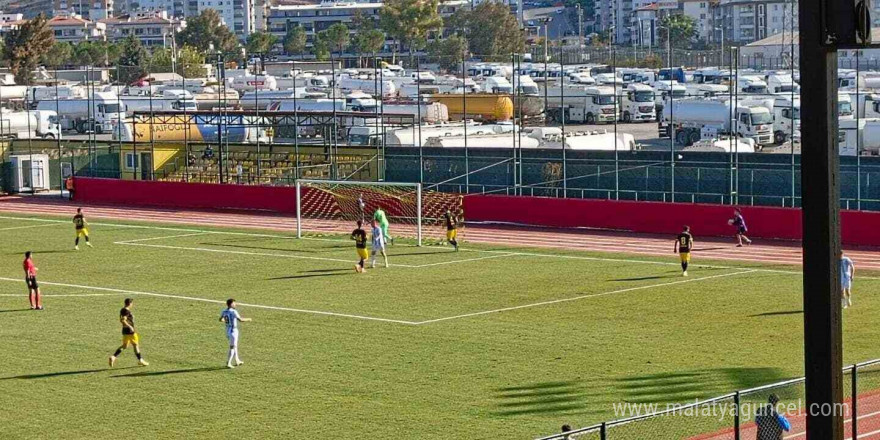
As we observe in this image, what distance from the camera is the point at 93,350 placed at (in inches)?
1076

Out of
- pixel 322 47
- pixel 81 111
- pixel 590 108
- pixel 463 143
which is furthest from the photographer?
pixel 322 47

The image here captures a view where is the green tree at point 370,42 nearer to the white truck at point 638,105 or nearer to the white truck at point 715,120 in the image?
the white truck at point 638,105

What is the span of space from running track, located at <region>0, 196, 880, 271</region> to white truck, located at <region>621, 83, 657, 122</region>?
38.8m

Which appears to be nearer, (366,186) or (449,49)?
(366,186)

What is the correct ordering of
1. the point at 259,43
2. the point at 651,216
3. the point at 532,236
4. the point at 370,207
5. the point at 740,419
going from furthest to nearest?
the point at 259,43 → the point at 370,207 → the point at 651,216 → the point at 532,236 → the point at 740,419

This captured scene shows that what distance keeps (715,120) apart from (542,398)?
50.6 m

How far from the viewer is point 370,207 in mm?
52031

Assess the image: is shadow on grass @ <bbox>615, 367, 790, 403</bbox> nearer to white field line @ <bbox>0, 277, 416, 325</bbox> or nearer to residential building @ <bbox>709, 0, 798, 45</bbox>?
white field line @ <bbox>0, 277, 416, 325</bbox>

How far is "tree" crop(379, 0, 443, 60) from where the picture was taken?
476 feet

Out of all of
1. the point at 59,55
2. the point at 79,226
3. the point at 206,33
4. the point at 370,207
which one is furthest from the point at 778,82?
the point at 206,33

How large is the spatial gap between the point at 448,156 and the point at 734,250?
18902 mm

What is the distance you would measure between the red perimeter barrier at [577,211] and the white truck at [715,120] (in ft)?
68.0

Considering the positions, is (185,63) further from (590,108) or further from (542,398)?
(542,398)

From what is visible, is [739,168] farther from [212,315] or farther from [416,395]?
[416,395]
